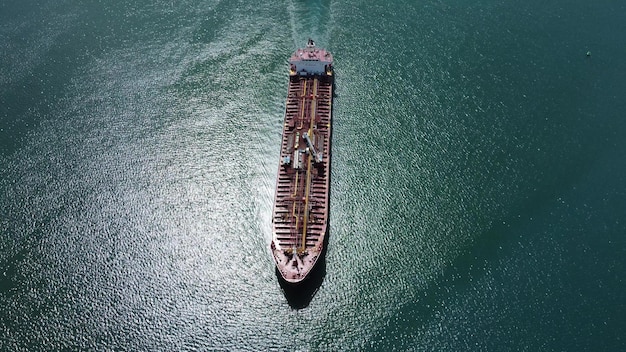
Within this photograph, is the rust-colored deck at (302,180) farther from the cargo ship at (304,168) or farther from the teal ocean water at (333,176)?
the teal ocean water at (333,176)

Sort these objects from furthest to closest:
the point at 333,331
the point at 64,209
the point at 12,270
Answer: the point at 64,209
the point at 12,270
the point at 333,331

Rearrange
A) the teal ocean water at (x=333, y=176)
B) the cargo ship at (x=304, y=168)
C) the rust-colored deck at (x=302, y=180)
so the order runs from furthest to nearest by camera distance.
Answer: the cargo ship at (x=304, y=168), the rust-colored deck at (x=302, y=180), the teal ocean water at (x=333, y=176)

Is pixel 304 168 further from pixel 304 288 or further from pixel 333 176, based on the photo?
pixel 304 288

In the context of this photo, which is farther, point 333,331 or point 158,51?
point 158,51

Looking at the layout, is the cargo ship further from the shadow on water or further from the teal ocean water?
the teal ocean water

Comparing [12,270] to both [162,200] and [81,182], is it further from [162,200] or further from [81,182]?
[162,200]

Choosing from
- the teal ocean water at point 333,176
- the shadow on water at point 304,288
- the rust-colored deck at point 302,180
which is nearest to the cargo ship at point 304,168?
the rust-colored deck at point 302,180

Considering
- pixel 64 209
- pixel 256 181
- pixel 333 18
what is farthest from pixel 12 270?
pixel 333 18

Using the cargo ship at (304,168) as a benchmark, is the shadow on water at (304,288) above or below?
below
